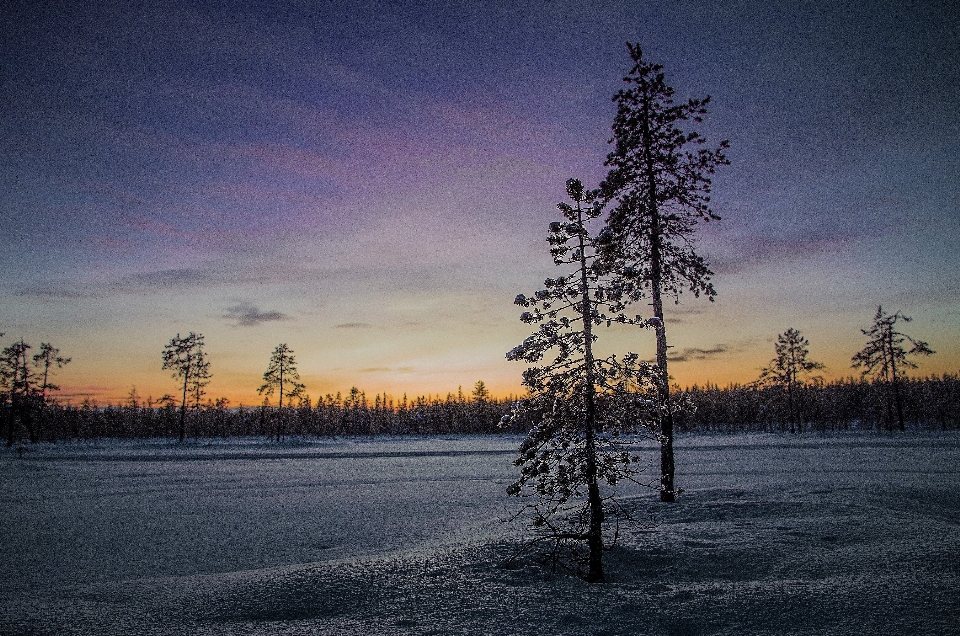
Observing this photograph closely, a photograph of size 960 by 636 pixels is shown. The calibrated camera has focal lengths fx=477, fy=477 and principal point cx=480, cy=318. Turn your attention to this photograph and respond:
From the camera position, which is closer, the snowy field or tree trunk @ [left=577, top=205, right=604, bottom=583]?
the snowy field

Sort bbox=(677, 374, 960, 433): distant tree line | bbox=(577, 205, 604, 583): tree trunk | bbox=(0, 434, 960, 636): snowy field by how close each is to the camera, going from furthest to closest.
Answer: bbox=(677, 374, 960, 433): distant tree line, bbox=(577, 205, 604, 583): tree trunk, bbox=(0, 434, 960, 636): snowy field

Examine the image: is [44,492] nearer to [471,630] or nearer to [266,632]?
[266,632]

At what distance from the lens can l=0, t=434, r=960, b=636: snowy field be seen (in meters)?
5.60

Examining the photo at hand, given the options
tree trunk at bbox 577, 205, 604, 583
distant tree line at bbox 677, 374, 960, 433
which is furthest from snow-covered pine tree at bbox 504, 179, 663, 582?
distant tree line at bbox 677, 374, 960, 433

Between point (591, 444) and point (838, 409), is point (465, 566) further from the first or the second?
point (838, 409)

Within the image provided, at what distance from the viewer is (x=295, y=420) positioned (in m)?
148

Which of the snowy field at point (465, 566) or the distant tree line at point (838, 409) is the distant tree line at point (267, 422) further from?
Result: the snowy field at point (465, 566)

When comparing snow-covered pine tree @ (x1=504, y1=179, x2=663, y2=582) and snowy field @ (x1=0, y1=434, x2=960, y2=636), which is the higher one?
snow-covered pine tree @ (x1=504, y1=179, x2=663, y2=582)

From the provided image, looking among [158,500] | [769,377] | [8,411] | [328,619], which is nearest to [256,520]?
[158,500]

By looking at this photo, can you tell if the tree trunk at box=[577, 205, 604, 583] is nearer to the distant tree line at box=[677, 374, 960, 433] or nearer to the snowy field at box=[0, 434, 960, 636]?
the snowy field at box=[0, 434, 960, 636]

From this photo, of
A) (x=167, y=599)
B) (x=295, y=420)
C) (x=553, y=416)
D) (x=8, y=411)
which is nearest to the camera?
(x=167, y=599)

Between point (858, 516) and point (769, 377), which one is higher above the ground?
point (769, 377)

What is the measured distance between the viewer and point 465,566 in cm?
777

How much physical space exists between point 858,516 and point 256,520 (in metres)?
14.1
